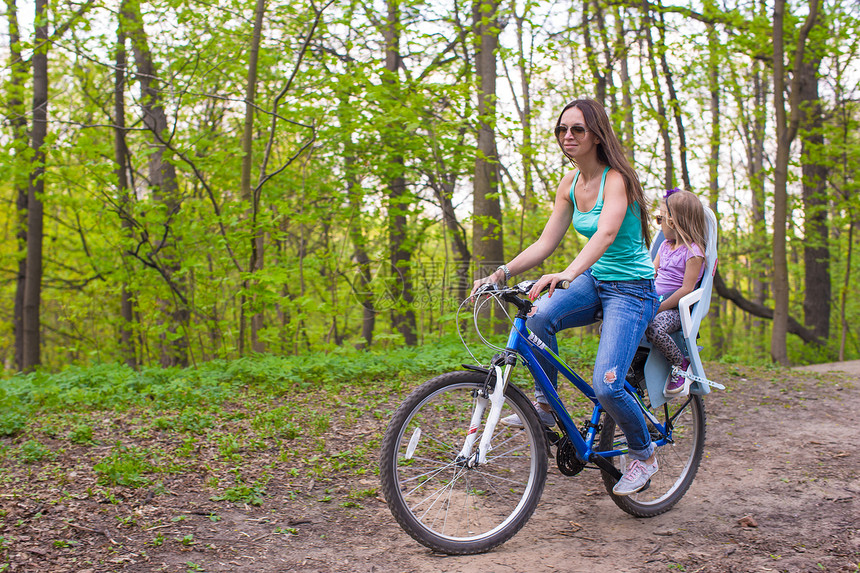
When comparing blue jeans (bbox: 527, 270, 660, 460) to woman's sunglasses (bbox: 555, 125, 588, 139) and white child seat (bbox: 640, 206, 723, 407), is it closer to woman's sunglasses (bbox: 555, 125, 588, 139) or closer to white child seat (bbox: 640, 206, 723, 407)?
white child seat (bbox: 640, 206, 723, 407)

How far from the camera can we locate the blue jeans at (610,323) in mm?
2928

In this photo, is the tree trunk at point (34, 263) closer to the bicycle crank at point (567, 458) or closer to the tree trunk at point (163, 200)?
the tree trunk at point (163, 200)

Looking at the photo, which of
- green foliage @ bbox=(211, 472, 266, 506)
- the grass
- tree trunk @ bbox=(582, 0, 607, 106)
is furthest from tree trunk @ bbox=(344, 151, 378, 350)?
green foliage @ bbox=(211, 472, 266, 506)

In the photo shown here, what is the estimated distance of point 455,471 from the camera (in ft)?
9.12

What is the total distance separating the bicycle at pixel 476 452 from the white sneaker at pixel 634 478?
18cm

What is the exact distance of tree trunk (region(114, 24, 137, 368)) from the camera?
8.07m

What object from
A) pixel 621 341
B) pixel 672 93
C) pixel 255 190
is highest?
pixel 672 93

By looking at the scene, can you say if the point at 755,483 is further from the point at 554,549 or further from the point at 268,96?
the point at 268,96

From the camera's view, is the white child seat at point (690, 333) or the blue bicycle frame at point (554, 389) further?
the white child seat at point (690, 333)

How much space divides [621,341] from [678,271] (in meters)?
0.95

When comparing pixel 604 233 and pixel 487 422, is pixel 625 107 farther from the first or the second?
pixel 487 422

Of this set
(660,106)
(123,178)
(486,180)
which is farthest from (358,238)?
(660,106)

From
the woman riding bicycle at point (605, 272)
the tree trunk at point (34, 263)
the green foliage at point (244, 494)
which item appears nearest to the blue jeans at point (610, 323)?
the woman riding bicycle at point (605, 272)

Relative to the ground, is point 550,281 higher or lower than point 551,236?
lower
